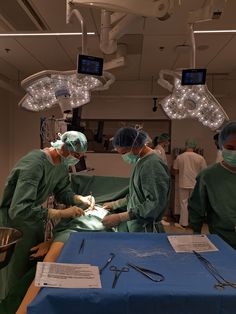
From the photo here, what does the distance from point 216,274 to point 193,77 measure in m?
1.17

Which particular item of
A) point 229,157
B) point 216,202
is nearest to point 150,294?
point 216,202

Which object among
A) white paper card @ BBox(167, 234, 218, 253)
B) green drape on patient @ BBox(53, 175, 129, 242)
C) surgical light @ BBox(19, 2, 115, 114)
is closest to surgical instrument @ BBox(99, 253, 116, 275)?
white paper card @ BBox(167, 234, 218, 253)

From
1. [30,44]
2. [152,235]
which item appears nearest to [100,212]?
[152,235]

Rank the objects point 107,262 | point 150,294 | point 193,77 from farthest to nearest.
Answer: point 193,77
point 107,262
point 150,294

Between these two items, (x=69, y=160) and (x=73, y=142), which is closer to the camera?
(x=73, y=142)

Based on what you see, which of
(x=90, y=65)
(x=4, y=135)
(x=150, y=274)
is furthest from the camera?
(x=4, y=135)

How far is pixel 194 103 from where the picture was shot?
1.97 metres

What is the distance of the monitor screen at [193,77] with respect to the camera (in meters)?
1.70

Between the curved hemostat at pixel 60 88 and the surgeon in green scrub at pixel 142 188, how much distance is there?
42 centimetres

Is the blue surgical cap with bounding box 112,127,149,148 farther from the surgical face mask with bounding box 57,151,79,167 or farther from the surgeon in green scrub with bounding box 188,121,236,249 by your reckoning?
the surgeon in green scrub with bounding box 188,121,236,249

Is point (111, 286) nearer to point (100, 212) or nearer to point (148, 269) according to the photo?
point (148, 269)

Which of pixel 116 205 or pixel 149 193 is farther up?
pixel 149 193

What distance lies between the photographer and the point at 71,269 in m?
1.04

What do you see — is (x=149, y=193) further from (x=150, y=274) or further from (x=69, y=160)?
(x=150, y=274)
